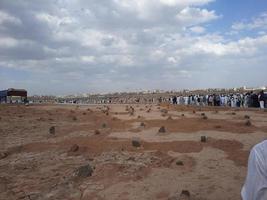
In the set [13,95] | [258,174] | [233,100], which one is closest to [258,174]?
[258,174]

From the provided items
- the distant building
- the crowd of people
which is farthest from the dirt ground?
the distant building

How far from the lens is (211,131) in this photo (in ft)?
65.4

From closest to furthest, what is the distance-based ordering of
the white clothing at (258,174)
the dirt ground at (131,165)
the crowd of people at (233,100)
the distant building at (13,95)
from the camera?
1. the white clothing at (258,174)
2. the dirt ground at (131,165)
3. the crowd of people at (233,100)
4. the distant building at (13,95)

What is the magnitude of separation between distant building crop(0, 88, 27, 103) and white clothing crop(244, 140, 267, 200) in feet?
242

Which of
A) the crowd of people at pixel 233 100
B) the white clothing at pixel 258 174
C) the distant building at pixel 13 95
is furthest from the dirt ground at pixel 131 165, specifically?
the distant building at pixel 13 95

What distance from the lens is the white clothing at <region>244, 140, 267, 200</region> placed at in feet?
9.53

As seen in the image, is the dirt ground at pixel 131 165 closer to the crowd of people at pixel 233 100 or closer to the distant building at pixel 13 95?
the crowd of people at pixel 233 100

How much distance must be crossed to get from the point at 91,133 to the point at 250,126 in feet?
28.0

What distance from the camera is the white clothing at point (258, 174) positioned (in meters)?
2.90

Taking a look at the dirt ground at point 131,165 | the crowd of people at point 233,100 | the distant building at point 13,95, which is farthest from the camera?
the distant building at point 13,95

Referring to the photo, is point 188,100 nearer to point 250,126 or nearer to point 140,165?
point 250,126

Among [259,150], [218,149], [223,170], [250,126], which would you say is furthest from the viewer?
[250,126]

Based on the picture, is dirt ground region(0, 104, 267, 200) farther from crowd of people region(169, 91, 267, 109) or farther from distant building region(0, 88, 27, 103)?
distant building region(0, 88, 27, 103)

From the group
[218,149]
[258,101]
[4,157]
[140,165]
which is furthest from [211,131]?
[258,101]
